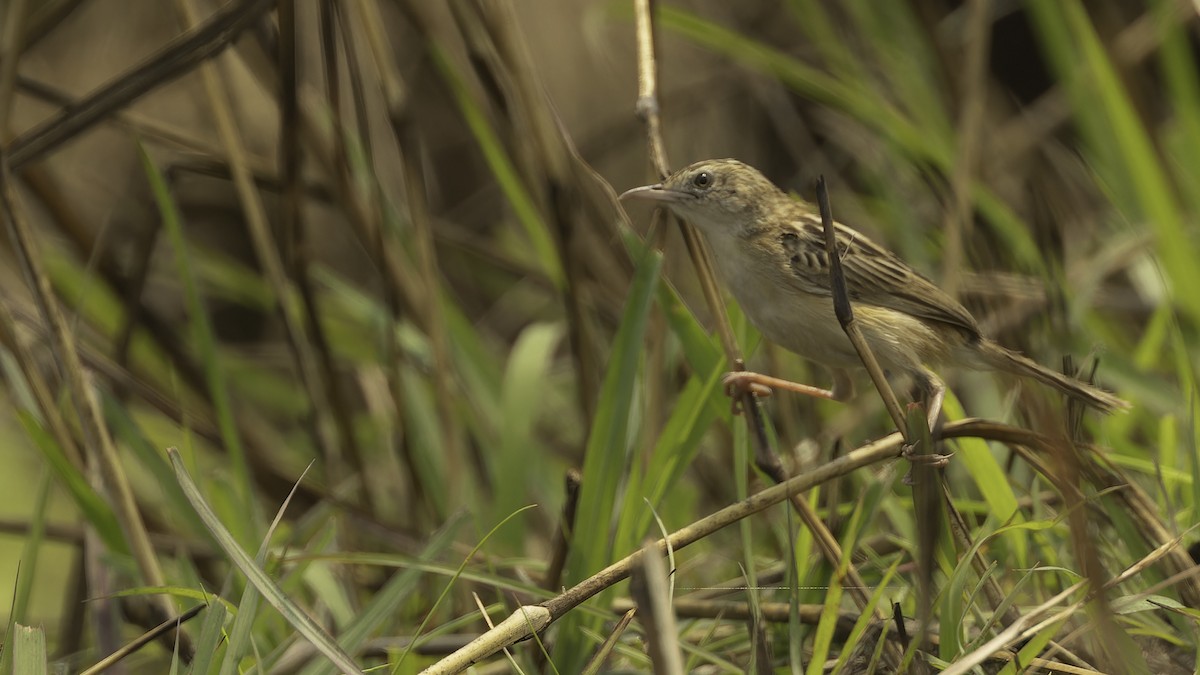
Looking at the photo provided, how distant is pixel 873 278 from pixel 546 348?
1.20 m

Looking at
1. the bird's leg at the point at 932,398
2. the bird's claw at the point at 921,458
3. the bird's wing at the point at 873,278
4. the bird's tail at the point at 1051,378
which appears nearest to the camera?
the bird's claw at the point at 921,458

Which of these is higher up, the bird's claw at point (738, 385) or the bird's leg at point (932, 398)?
the bird's claw at point (738, 385)

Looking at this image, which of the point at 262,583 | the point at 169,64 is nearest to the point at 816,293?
the point at 262,583

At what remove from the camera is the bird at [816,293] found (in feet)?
8.65

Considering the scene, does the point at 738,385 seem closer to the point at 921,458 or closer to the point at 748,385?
the point at 748,385

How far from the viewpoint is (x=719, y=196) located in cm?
288

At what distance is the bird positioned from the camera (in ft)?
8.65

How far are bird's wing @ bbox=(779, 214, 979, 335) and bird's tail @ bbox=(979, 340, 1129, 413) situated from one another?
7 cm

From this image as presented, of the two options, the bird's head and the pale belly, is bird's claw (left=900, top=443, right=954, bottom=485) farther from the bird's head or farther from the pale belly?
the bird's head

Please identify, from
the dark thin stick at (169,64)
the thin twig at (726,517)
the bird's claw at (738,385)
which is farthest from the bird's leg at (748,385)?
the dark thin stick at (169,64)

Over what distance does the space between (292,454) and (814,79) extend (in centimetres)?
248

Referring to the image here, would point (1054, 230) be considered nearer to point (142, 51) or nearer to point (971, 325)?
point (971, 325)

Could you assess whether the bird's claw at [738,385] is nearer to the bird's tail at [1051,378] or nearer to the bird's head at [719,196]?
the bird's head at [719,196]

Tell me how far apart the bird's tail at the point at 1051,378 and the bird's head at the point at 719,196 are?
0.63 metres
